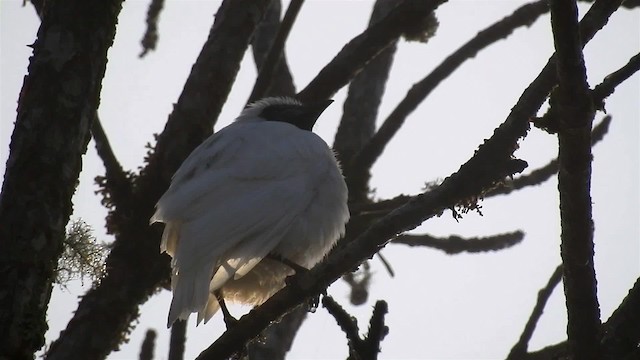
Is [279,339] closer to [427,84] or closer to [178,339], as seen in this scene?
[178,339]

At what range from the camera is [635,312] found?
3.05 meters

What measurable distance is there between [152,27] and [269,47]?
3.81 ft

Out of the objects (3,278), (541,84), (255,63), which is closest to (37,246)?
(3,278)

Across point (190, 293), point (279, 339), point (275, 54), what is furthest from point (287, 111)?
point (190, 293)

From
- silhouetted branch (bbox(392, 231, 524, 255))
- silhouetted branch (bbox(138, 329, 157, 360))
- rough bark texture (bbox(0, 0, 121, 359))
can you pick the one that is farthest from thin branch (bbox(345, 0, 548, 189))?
rough bark texture (bbox(0, 0, 121, 359))

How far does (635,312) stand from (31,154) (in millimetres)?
2046

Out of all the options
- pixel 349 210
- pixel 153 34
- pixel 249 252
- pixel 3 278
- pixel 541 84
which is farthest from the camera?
pixel 153 34

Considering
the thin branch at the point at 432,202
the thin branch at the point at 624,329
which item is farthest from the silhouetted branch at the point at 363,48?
the thin branch at the point at 624,329

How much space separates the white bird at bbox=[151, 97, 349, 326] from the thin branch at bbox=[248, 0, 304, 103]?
0.38 meters

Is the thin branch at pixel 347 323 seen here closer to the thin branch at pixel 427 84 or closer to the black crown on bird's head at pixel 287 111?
the thin branch at pixel 427 84

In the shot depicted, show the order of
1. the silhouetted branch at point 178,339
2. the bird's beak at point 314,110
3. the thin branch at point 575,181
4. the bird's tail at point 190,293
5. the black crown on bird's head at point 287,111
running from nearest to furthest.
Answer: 1. the thin branch at point 575,181
2. the bird's tail at point 190,293
3. the silhouetted branch at point 178,339
4. the bird's beak at point 314,110
5. the black crown on bird's head at point 287,111

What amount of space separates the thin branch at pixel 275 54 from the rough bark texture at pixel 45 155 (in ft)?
6.20

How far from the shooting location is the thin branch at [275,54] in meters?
5.29

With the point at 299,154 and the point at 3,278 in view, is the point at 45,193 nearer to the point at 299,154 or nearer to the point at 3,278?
the point at 3,278
